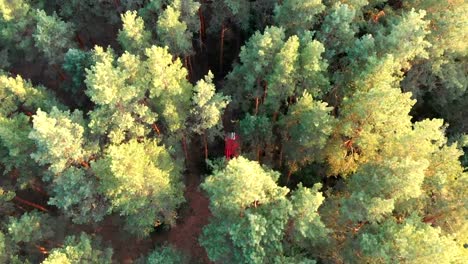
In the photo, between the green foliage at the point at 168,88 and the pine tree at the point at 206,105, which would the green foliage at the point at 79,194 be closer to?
the green foliage at the point at 168,88

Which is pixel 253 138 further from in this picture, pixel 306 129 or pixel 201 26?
pixel 201 26

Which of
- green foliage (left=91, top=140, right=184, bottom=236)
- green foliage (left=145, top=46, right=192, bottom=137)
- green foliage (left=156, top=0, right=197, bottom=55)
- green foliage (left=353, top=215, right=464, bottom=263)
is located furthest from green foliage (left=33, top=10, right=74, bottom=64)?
green foliage (left=353, top=215, right=464, bottom=263)

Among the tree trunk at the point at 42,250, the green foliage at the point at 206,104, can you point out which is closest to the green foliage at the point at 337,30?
the green foliage at the point at 206,104

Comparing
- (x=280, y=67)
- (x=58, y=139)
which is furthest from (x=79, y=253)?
(x=280, y=67)

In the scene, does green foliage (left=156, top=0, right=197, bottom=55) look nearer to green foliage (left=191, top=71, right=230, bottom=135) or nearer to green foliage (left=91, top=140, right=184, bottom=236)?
green foliage (left=191, top=71, right=230, bottom=135)

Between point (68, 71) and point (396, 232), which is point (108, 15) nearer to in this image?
point (68, 71)

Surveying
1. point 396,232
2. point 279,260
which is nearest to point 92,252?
point 279,260

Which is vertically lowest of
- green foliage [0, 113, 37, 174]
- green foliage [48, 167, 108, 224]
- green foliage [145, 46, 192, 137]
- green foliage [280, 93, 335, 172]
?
green foliage [48, 167, 108, 224]

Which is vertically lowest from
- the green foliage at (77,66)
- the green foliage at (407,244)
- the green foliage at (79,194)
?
the green foliage at (407,244)
